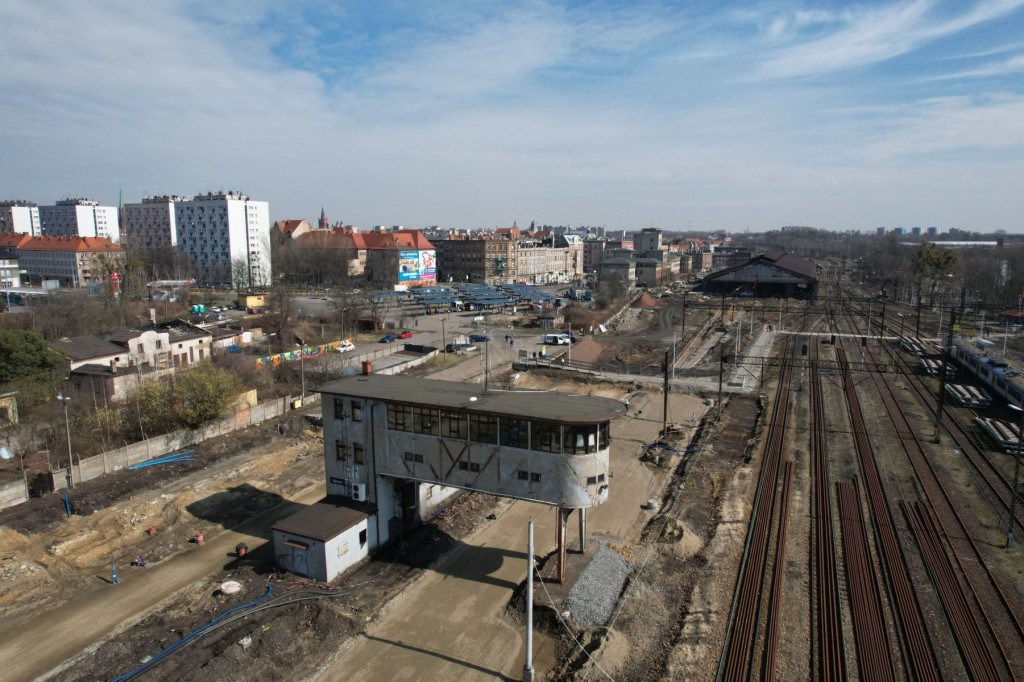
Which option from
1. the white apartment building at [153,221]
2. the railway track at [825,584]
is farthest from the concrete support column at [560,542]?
the white apartment building at [153,221]

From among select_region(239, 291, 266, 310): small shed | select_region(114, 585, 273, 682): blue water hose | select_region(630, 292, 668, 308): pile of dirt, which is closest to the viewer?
select_region(114, 585, 273, 682): blue water hose

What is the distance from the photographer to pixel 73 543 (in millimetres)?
18172

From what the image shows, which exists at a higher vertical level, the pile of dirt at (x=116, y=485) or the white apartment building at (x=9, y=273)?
the white apartment building at (x=9, y=273)

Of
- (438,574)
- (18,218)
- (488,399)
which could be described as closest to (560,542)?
(438,574)

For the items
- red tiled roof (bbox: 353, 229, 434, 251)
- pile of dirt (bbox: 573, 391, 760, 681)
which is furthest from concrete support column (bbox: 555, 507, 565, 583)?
red tiled roof (bbox: 353, 229, 434, 251)

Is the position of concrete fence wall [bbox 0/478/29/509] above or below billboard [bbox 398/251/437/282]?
below

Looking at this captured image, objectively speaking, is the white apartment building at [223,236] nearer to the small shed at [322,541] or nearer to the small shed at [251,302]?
the small shed at [251,302]

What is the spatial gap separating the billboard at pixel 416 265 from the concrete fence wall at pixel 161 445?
214 ft

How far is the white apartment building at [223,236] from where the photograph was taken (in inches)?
3634

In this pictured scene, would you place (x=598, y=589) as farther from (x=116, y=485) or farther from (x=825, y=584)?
(x=116, y=485)

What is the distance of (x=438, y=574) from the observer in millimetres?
17125

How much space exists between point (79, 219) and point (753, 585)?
137 m

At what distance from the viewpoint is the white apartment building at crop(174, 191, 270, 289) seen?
92.3 metres

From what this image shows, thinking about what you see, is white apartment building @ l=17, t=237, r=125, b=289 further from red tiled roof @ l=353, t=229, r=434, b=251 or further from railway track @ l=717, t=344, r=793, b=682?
railway track @ l=717, t=344, r=793, b=682
